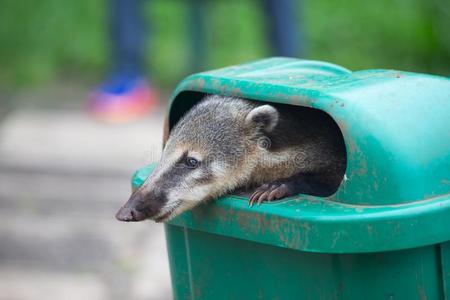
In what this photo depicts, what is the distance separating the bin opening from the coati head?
0.09m

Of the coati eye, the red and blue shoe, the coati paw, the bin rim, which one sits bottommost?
the bin rim

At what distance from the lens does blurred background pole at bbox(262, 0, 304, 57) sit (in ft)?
22.4

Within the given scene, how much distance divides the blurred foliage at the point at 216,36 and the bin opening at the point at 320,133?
4.10m

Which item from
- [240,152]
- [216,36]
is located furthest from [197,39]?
[240,152]

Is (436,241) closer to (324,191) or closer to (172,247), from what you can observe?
(324,191)

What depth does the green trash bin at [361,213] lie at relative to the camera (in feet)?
7.96

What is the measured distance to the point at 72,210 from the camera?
566 cm

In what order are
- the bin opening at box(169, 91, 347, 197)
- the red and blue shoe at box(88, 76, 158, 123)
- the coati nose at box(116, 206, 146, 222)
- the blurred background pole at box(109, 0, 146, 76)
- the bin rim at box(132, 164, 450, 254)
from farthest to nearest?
the blurred background pole at box(109, 0, 146, 76), the red and blue shoe at box(88, 76, 158, 123), the bin opening at box(169, 91, 347, 197), the coati nose at box(116, 206, 146, 222), the bin rim at box(132, 164, 450, 254)

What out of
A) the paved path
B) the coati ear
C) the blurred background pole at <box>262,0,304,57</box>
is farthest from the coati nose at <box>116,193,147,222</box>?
the blurred background pole at <box>262,0,304,57</box>

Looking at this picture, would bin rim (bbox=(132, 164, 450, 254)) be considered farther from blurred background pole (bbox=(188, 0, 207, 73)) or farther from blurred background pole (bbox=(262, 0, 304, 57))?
blurred background pole (bbox=(188, 0, 207, 73))

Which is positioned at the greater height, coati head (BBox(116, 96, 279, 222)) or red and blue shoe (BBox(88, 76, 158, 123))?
red and blue shoe (BBox(88, 76, 158, 123))

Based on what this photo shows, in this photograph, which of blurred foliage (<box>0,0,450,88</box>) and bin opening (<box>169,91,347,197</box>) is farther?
blurred foliage (<box>0,0,450,88</box>)

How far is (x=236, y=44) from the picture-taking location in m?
8.25

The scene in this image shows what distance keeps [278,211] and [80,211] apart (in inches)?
129
